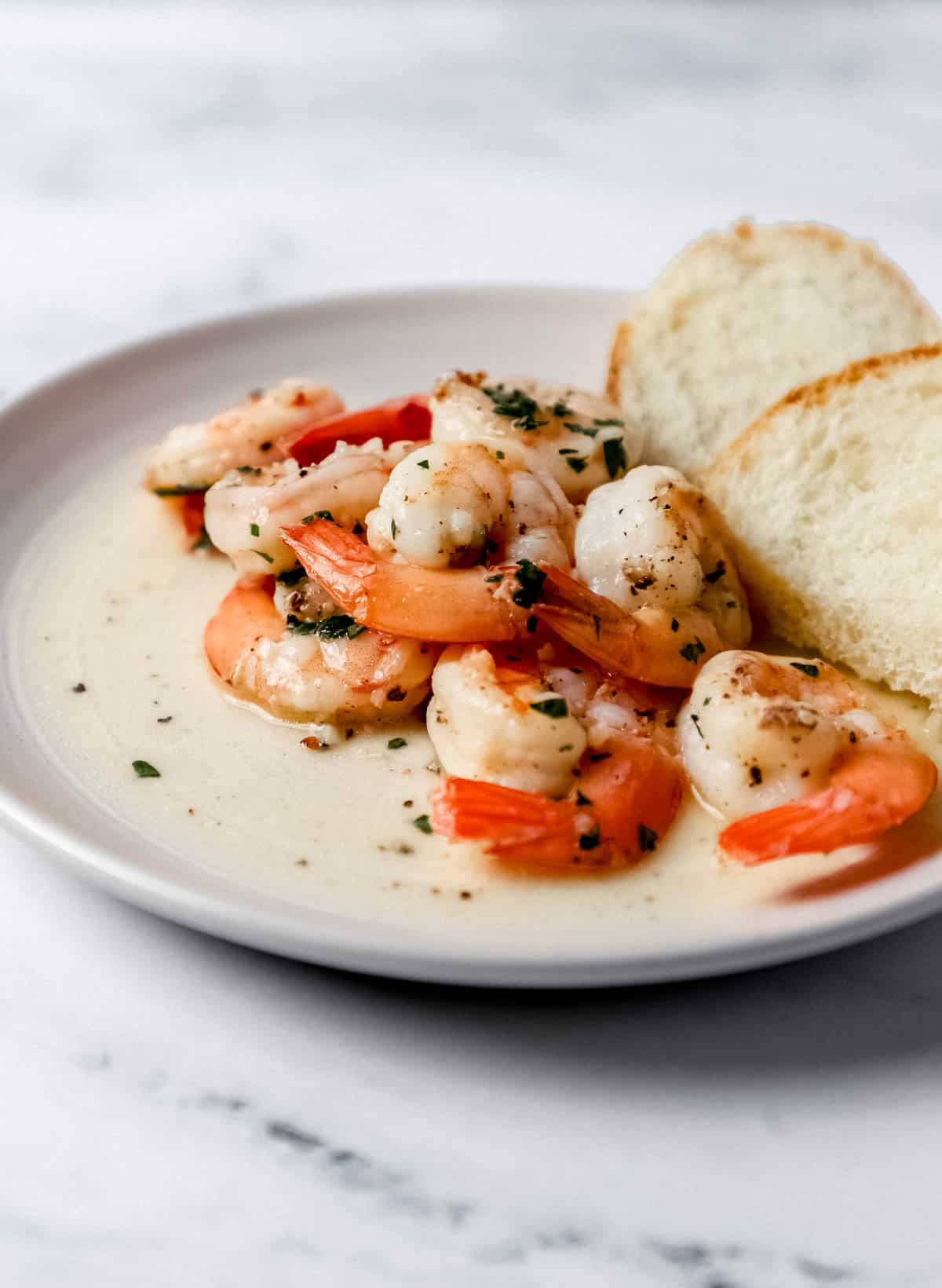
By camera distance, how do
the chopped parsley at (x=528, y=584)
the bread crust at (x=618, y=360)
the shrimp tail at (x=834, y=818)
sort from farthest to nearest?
the bread crust at (x=618, y=360) < the chopped parsley at (x=528, y=584) < the shrimp tail at (x=834, y=818)

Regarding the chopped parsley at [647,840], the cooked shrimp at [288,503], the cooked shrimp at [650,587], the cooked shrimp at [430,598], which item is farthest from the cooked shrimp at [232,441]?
the chopped parsley at [647,840]

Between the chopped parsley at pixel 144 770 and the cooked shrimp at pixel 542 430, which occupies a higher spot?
the cooked shrimp at pixel 542 430

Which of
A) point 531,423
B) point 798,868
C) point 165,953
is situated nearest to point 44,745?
point 165,953

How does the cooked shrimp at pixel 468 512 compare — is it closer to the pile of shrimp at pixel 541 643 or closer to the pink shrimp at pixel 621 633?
the pile of shrimp at pixel 541 643

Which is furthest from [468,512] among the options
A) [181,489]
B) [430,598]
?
[181,489]

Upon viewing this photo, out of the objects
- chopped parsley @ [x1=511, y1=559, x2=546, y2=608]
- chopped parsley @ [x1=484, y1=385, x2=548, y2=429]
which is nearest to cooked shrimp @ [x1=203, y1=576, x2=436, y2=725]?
chopped parsley @ [x1=511, y1=559, x2=546, y2=608]

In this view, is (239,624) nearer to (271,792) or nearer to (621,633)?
(271,792)

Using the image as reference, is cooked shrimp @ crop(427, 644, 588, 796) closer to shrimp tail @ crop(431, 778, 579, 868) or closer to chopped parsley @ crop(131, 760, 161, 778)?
shrimp tail @ crop(431, 778, 579, 868)

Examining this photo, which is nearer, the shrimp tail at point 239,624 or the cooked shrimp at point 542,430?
the shrimp tail at point 239,624
